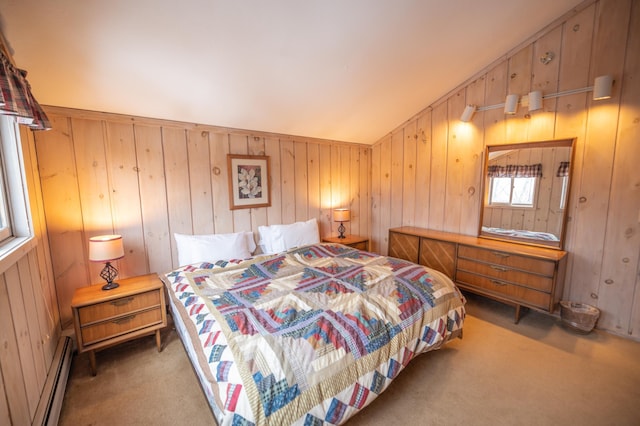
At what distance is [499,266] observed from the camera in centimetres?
257

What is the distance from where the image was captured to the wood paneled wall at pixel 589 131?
218cm

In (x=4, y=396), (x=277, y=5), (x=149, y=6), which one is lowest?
(x=4, y=396)

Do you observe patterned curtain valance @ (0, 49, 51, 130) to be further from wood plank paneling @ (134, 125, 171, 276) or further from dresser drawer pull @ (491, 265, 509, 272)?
dresser drawer pull @ (491, 265, 509, 272)

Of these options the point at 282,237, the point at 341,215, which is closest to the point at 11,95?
the point at 282,237

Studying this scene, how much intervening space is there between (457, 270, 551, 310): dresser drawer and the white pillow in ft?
7.58

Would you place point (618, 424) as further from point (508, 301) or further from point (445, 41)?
point (445, 41)

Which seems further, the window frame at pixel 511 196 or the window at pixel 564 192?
the window frame at pixel 511 196

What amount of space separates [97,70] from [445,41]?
2752 mm

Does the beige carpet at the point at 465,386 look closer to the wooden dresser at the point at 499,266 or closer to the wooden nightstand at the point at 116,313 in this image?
the wooden nightstand at the point at 116,313

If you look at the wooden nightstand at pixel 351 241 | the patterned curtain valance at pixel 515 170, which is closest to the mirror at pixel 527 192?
the patterned curtain valance at pixel 515 170

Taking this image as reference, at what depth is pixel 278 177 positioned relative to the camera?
325cm

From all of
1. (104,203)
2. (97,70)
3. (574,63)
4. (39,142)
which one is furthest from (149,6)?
(574,63)

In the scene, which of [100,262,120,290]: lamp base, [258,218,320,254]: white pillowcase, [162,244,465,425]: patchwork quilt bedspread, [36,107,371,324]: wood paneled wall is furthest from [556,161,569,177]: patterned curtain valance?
[100,262,120,290]: lamp base

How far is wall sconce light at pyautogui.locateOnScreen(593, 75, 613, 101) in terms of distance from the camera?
2.13m
